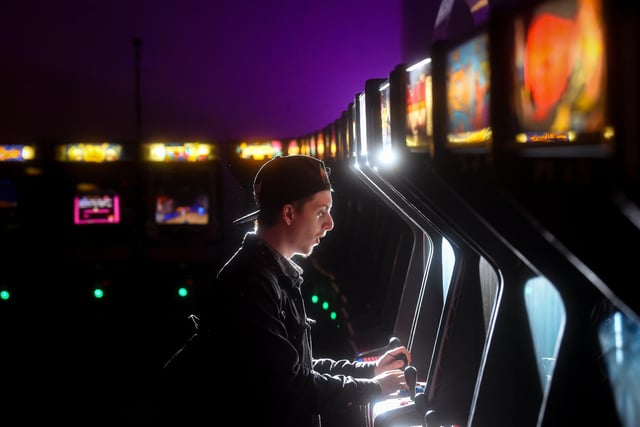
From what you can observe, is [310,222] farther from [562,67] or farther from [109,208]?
[109,208]

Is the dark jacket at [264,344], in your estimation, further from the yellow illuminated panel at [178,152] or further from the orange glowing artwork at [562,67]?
the yellow illuminated panel at [178,152]

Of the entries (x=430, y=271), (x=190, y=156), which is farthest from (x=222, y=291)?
(x=190, y=156)

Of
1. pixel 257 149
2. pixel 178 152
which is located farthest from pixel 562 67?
pixel 178 152

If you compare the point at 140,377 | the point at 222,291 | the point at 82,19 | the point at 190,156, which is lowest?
the point at 140,377

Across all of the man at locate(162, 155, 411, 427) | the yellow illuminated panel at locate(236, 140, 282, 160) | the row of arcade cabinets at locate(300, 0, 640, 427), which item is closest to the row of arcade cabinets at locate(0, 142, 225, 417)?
the yellow illuminated panel at locate(236, 140, 282, 160)

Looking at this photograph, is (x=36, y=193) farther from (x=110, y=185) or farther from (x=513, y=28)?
(x=513, y=28)

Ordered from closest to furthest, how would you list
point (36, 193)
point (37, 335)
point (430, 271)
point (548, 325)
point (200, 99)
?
point (548, 325)
point (430, 271)
point (37, 335)
point (36, 193)
point (200, 99)

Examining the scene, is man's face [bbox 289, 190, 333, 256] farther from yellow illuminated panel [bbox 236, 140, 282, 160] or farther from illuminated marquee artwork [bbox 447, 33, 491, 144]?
yellow illuminated panel [bbox 236, 140, 282, 160]

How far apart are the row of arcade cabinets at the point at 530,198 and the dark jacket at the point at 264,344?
1.43 ft

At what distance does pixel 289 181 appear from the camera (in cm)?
194

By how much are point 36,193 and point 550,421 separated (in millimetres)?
9548

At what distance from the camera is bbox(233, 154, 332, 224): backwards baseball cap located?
194 centimetres

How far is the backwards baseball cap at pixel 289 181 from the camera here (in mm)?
1941

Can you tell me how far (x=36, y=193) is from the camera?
972cm
